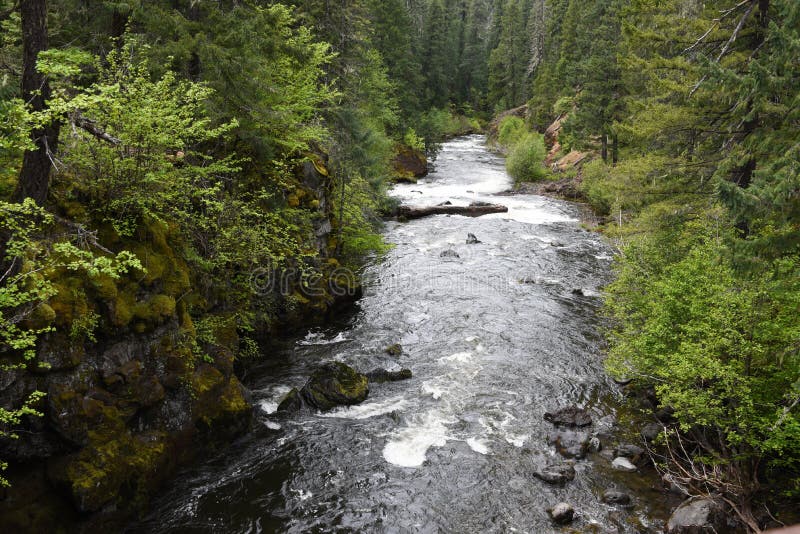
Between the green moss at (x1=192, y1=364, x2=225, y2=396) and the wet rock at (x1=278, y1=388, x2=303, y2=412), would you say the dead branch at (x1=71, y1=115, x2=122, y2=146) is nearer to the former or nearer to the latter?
the green moss at (x1=192, y1=364, x2=225, y2=396)

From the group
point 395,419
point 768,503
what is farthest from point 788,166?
point 395,419

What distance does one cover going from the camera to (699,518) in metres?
9.14

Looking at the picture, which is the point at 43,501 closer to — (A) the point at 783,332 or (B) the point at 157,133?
(B) the point at 157,133

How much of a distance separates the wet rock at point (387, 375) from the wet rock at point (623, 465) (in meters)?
6.01

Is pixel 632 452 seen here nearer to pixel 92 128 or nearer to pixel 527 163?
pixel 92 128

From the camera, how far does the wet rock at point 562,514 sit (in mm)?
9703

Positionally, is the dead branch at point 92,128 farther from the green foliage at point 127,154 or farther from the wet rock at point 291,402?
the wet rock at point 291,402

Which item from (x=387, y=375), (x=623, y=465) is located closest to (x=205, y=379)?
(x=387, y=375)

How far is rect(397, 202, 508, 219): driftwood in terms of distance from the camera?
33.0 metres

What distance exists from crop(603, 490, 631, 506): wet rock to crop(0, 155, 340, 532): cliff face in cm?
833

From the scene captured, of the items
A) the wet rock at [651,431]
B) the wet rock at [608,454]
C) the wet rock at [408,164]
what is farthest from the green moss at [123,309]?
the wet rock at [408,164]

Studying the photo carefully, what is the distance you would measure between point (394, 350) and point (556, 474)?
6815mm

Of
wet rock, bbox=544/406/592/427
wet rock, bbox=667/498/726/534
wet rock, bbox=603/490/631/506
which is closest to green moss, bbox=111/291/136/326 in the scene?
wet rock, bbox=544/406/592/427

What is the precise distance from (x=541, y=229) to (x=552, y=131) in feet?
103
